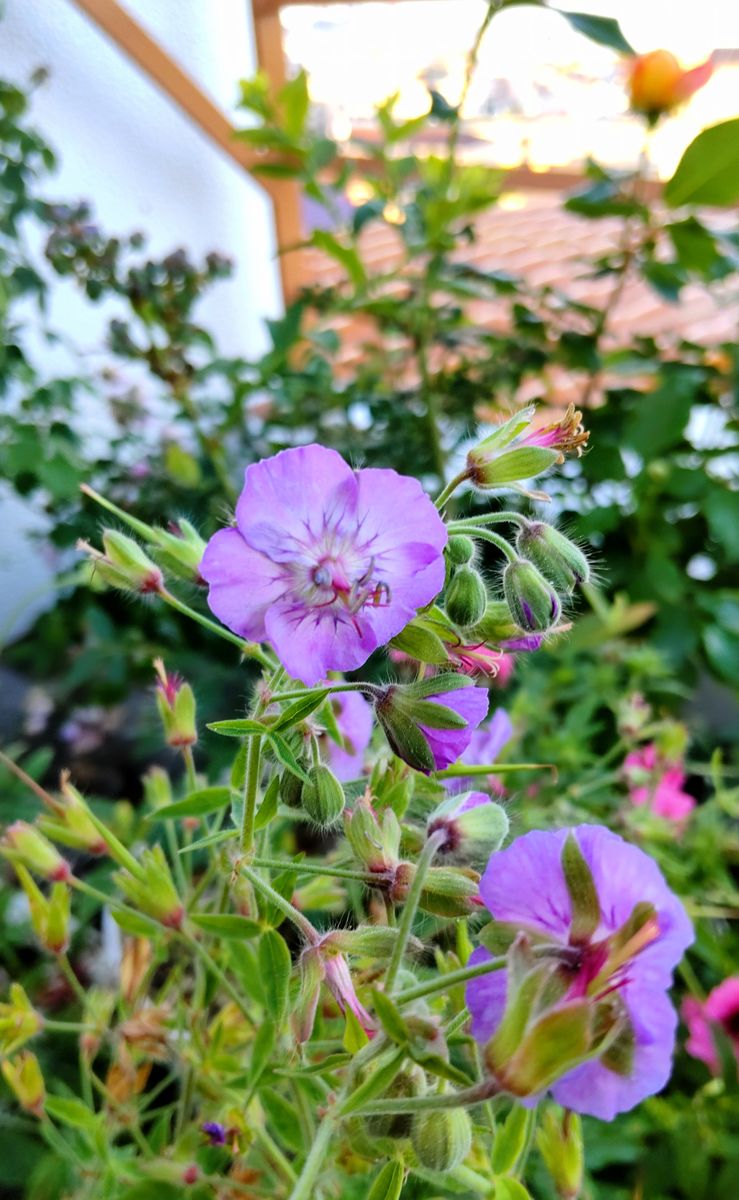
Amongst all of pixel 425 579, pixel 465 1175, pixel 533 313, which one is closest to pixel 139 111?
pixel 533 313

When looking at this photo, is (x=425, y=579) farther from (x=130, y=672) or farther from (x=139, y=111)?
(x=139, y=111)

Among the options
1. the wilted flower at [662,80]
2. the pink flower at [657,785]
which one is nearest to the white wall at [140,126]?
the wilted flower at [662,80]

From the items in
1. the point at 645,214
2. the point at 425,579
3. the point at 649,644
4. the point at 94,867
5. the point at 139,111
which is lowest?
the point at 649,644

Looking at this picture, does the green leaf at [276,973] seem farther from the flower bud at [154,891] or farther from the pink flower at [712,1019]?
the pink flower at [712,1019]

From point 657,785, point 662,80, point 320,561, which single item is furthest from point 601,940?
point 662,80

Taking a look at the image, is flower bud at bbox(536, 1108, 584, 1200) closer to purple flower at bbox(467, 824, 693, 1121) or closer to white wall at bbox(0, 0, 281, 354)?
purple flower at bbox(467, 824, 693, 1121)

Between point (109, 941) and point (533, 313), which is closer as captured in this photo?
point (109, 941)
